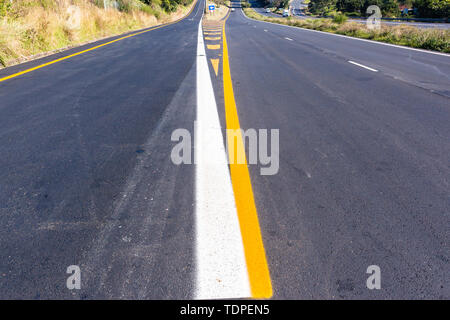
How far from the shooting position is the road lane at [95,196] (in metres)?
1.80

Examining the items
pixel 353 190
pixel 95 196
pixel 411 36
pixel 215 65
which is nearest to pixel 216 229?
pixel 95 196

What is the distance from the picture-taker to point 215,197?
2.56 meters

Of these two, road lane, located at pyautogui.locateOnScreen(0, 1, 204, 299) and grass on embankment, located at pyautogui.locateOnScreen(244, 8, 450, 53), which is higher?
grass on embankment, located at pyautogui.locateOnScreen(244, 8, 450, 53)

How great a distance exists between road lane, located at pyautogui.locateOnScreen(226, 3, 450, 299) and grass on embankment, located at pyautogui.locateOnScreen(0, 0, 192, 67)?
682cm

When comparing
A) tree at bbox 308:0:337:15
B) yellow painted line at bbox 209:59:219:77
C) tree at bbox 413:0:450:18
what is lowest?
yellow painted line at bbox 209:59:219:77

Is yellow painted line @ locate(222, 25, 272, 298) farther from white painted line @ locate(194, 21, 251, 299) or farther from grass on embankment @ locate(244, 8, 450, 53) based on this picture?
grass on embankment @ locate(244, 8, 450, 53)

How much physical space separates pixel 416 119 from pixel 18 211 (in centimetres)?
492

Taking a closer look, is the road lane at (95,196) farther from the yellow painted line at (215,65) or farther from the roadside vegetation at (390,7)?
the roadside vegetation at (390,7)

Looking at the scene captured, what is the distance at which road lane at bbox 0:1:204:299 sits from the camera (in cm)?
180

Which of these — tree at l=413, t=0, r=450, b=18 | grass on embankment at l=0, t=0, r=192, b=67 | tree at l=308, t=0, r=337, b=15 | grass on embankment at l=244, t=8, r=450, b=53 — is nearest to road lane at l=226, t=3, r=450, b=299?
grass on embankment at l=0, t=0, r=192, b=67

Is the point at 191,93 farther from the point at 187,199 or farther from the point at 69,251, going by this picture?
the point at 69,251

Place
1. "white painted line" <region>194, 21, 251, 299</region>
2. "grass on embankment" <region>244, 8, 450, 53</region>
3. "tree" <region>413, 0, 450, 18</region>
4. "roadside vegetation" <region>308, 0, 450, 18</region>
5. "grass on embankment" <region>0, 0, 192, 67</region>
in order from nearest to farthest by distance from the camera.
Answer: "white painted line" <region>194, 21, 251, 299</region>, "grass on embankment" <region>0, 0, 192, 67</region>, "grass on embankment" <region>244, 8, 450, 53</region>, "tree" <region>413, 0, 450, 18</region>, "roadside vegetation" <region>308, 0, 450, 18</region>

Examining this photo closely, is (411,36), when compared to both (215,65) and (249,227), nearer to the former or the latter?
(215,65)

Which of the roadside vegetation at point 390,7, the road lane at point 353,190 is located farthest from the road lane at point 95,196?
the roadside vegetation at point 390,7
